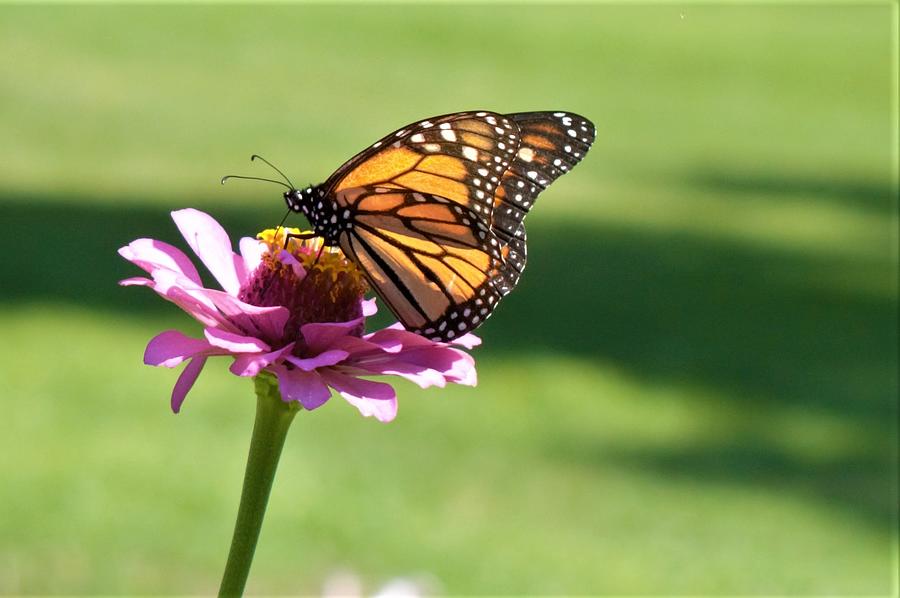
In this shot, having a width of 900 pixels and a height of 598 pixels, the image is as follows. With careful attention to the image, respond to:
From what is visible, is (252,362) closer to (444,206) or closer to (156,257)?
(156,257)

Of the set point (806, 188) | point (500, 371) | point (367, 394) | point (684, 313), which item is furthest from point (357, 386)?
point (806, 188)

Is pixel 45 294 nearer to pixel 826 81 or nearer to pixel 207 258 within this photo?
pixel 207 258

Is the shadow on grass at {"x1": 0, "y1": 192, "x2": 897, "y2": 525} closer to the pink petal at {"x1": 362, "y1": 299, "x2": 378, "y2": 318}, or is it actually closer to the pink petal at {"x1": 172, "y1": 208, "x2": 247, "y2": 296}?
the pink petal at {"x1": 362, "y1": 299, "x2": 378, "y2": 318}

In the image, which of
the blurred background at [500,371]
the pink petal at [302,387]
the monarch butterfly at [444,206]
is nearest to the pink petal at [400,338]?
the pink petal at [302,387]

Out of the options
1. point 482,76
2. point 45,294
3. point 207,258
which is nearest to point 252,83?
point 482,76

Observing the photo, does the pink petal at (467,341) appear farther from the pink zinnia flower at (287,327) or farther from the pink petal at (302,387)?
the pink petal at (302,387)

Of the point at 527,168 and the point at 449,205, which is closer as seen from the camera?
the point at 449,205

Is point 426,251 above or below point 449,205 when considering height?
below
